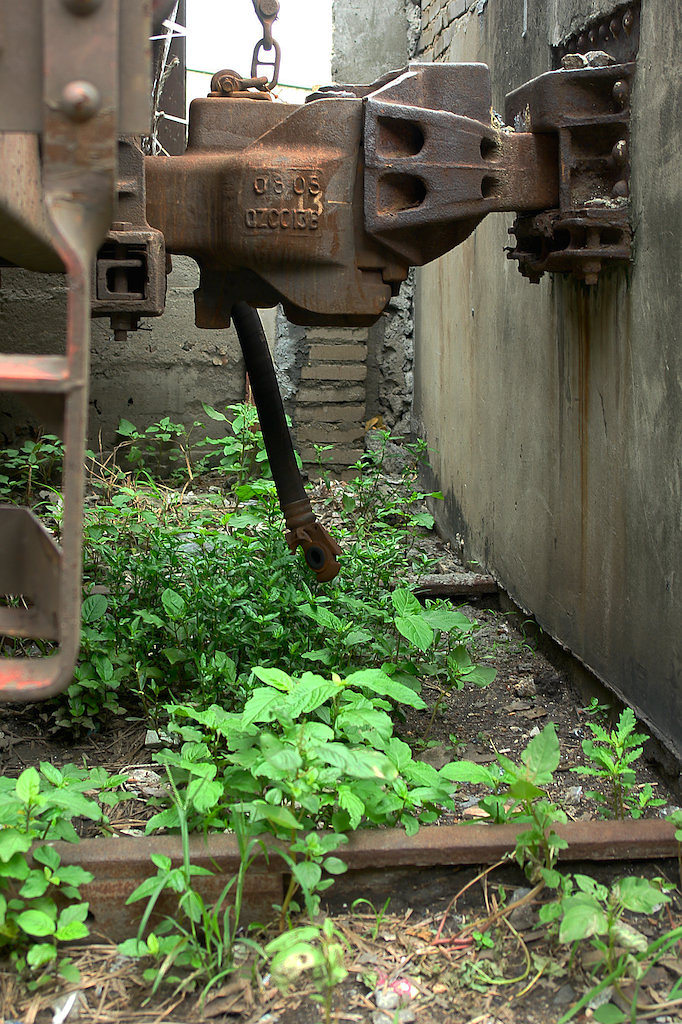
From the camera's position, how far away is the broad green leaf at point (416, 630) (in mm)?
2240

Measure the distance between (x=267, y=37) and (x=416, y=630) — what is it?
1483mm

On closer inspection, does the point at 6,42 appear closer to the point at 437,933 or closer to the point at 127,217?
the point at 127,217

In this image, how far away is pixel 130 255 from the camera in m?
2.07

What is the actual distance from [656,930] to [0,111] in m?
1.63

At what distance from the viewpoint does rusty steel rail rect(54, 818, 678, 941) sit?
1594 mm

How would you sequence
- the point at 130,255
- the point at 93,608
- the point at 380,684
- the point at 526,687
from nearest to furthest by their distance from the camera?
the point at 380,684, the point at 130,255, the point at 93,608, the point at 526,687

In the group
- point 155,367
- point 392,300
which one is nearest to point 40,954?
point 155,367

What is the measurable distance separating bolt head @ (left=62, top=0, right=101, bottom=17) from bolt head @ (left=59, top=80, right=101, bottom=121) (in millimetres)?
83

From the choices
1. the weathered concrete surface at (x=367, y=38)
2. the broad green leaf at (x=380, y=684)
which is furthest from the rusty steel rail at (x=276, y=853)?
the weathered concrete surface at (x=367, y=38)

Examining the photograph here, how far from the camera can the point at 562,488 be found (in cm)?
280

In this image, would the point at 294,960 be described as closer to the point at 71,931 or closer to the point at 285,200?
the point at 71,931

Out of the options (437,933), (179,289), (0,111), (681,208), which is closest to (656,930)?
(437,933)

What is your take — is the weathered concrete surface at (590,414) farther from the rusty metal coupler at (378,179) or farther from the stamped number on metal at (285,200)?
the stamped number on metal at (285,200)

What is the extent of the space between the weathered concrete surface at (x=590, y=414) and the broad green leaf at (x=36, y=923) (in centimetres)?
131
